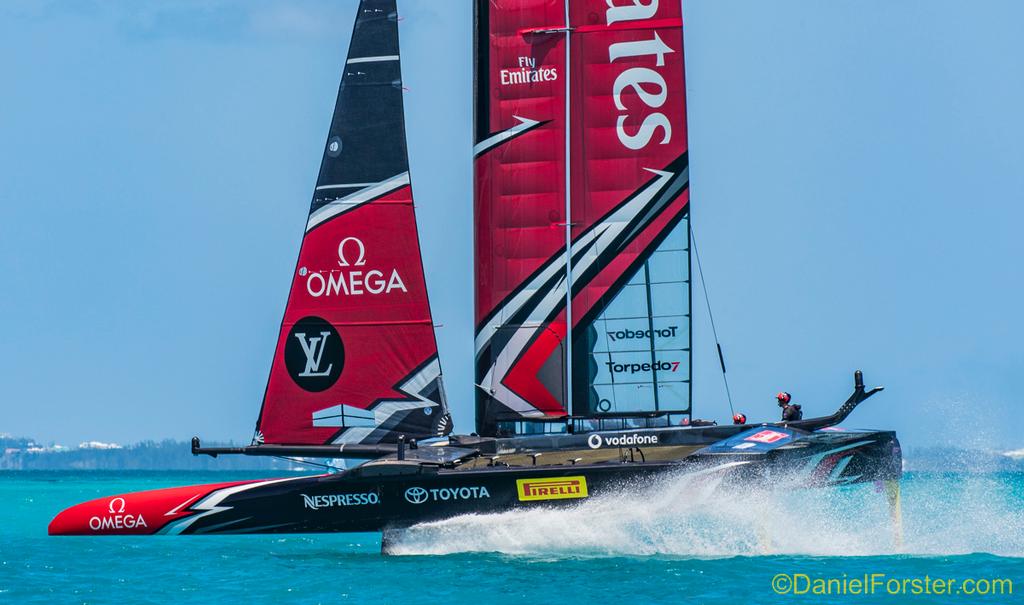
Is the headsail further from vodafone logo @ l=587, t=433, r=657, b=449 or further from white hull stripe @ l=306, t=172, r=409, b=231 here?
vodafone logo @ l=587, t=433, r=657, b=449

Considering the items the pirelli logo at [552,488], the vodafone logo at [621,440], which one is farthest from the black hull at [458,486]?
the vodafone logo at [621,440]

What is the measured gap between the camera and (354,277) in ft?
72.3

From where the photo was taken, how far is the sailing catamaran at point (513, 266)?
21516 millimetres

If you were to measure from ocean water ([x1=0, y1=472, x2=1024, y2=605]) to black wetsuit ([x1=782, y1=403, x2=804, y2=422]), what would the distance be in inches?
45.0

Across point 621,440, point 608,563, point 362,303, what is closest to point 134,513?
point 362,303

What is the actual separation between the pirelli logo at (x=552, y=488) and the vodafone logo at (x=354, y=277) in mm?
3848

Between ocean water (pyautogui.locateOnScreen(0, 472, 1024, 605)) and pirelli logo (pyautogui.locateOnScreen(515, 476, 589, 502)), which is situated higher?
pirelli logo (pyautogui.locateOnScreen(515, 476, 589, 502))

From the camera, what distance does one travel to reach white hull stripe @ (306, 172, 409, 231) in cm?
2209

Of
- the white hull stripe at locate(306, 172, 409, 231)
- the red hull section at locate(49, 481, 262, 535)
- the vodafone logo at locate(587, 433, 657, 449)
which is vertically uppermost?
the white hull stripe at locate(306, 172, 409, 231)

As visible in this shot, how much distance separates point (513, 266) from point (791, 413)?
454 cm

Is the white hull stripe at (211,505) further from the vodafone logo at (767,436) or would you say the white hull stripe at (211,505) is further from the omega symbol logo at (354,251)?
the vodafone logo at (767,436)

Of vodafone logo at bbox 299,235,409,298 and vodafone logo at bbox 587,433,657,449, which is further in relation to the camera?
vodafone logo at bbox 299,235,409,298

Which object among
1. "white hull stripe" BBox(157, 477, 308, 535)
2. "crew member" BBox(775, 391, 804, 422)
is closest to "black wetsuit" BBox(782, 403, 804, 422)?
"crew member" BBox(775, 391, 804, 422)

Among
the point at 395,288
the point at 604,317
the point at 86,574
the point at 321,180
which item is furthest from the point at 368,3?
the point at 86,574
